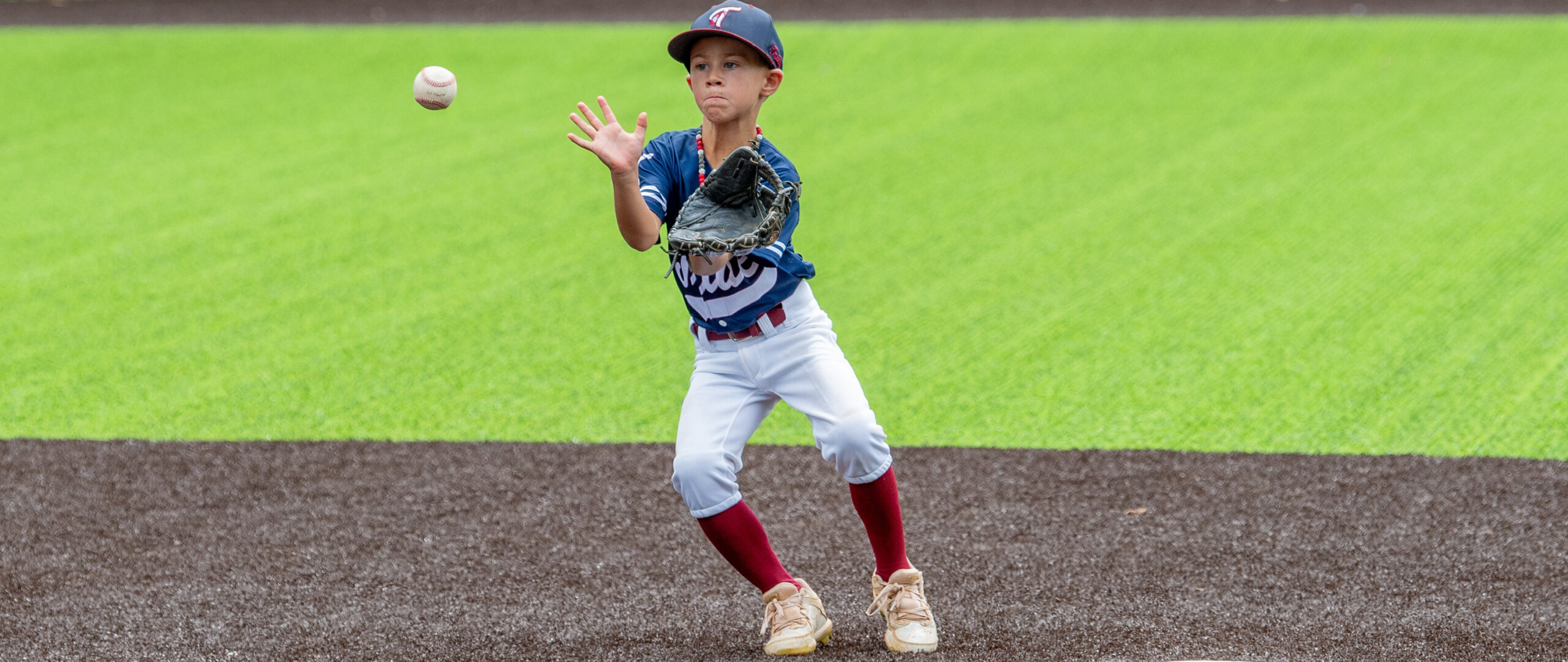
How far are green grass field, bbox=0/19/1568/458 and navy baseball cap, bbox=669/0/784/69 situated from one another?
2.31 metres

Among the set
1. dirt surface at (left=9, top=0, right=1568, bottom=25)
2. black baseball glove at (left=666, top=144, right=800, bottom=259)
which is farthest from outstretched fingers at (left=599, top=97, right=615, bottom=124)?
dirt surface at (left=9, top=0, right=1568, bottom=25)

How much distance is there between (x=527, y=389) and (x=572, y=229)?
265 centimetres

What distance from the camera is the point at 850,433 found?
3.21 meters

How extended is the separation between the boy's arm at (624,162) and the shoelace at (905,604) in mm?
1012

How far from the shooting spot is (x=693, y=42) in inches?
126

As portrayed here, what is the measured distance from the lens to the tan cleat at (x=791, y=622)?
3336 mm

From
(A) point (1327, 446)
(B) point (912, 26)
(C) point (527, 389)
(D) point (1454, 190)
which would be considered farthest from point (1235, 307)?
(B) point (912, 26)

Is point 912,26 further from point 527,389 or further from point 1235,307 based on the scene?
point 527,389

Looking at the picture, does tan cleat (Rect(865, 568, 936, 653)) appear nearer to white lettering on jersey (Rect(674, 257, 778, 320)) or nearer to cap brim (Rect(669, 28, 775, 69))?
white lettering on jersey (Rect(674, 257, 778, 320))

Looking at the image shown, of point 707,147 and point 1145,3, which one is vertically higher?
point 707,147

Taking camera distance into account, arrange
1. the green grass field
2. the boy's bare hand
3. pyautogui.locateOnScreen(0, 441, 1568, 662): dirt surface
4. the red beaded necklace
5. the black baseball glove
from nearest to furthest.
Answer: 1. the boy's bare hand
2. the black baseball glove
3. the red beaded necklace
4. pyautogui.locateOnScreen(0, 441, 1568, 662): dirt surface
5. the green grass field

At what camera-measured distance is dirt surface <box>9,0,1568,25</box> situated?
1278cm

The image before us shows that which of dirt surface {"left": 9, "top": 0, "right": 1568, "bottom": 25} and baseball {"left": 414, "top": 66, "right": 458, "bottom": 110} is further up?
baseball {"left": 414, "top": 66, "right": 458, "bottom": 110}

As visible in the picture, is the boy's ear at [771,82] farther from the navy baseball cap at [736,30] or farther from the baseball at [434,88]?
the baseball at [434,88]
